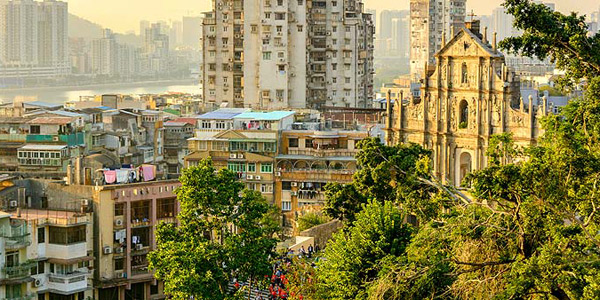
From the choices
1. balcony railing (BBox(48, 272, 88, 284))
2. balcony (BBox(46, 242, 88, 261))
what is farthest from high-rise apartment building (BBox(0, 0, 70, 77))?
balcony railing (BBox(48, 272, 88, 284))

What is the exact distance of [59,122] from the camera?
48.2 meters

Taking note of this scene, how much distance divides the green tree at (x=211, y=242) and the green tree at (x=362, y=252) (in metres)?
3.32

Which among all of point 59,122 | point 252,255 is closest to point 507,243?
point 252,255

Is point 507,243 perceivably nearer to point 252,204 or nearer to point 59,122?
point 252,204

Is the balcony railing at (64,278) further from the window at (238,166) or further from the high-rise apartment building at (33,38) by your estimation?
the high-rise apartment building at (33,38)

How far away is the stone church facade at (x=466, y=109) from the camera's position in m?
37.6

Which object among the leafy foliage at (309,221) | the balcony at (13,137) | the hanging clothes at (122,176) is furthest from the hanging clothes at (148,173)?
the balcony at (13,137)

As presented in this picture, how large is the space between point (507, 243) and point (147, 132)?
39.8 m

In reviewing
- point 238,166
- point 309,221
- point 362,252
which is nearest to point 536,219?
point 362,252

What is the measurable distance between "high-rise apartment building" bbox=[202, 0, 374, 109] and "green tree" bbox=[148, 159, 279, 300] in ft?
133

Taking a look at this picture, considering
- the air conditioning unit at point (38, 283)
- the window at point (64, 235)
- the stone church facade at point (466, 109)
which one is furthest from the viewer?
the stone church facade at point (466, 109)

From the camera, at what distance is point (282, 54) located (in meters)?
68.4

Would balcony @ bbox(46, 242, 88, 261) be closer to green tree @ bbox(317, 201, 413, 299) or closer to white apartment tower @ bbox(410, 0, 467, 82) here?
green tree @ bbox(317, 201, 413, 299)

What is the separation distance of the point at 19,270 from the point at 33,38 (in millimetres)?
160879
